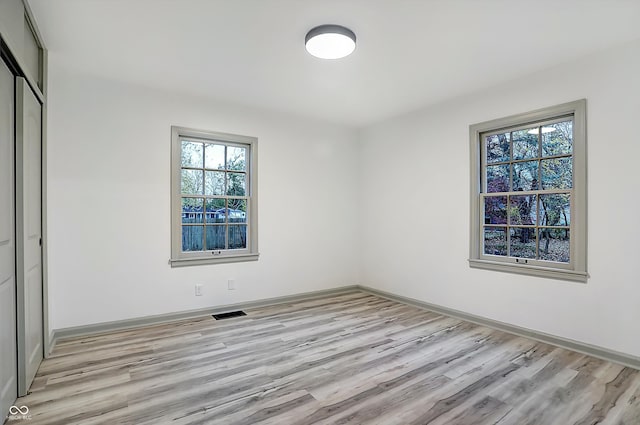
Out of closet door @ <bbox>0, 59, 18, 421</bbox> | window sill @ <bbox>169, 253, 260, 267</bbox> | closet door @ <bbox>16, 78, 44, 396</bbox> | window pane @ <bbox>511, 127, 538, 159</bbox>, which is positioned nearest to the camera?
closet door @ <bbox>0, 59, 18, 421</bbox>

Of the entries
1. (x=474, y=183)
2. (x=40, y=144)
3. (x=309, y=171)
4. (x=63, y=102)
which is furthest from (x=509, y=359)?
(x=63, y=102)

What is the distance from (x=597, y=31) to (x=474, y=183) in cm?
172

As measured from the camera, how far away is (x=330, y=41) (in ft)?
8.82

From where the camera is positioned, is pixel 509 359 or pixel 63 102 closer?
pixel 509 359

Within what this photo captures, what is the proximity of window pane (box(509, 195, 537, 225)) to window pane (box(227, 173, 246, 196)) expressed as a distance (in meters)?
3.25

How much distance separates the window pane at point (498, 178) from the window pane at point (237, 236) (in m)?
3.10

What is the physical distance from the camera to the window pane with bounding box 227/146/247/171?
4.47 metres

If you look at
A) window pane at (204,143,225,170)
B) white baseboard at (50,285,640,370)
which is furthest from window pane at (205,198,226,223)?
white baseboard at (50,285,640,370)

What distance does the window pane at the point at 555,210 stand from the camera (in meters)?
3.30

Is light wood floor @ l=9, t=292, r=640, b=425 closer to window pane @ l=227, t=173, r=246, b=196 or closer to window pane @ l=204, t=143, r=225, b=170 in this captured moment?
window pane @ l=227, t=173, r=246, b=196

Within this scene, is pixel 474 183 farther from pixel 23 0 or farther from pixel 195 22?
pixel 23 0

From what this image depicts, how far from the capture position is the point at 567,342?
10.4 feet

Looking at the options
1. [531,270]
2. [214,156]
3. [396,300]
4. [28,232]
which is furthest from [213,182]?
[531,270]

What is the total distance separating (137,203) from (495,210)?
4.02 meters
